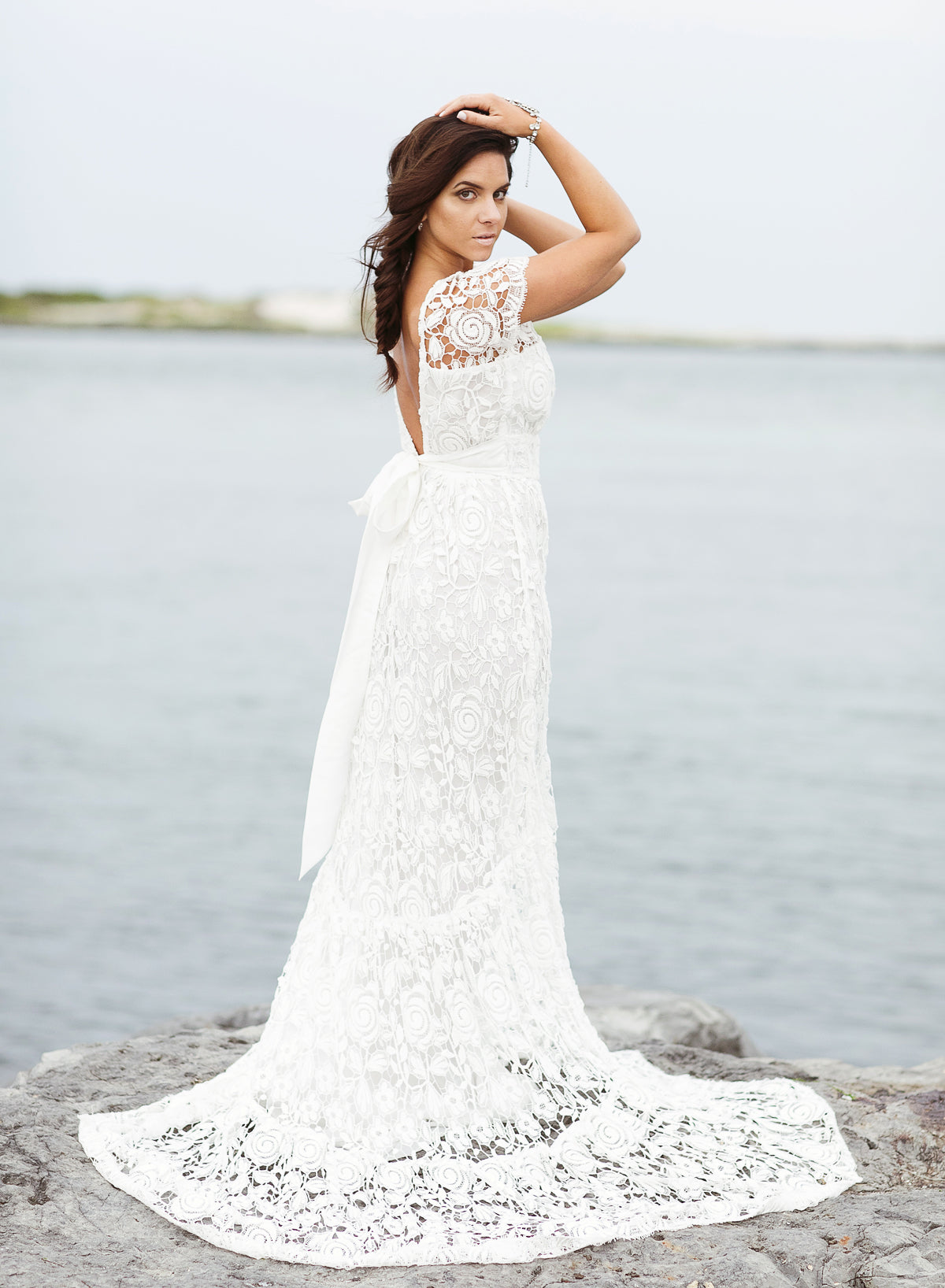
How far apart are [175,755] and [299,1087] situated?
649 centimetres

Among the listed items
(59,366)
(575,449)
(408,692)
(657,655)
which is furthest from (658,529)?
(59,366)

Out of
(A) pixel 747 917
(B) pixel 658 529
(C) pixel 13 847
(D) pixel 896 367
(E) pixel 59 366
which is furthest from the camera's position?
(D) pixel 896 367

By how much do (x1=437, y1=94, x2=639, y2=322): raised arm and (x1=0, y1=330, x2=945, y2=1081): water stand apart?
402 centimetres

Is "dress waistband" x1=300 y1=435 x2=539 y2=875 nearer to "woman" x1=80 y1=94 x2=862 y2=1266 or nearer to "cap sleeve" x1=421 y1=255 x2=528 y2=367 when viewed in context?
"woman" x1=80 y1=94 x2=862 y2=1266

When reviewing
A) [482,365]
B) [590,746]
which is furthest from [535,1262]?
[590,746]

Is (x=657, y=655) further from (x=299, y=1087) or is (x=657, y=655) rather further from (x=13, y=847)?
(x=299, y=1087)

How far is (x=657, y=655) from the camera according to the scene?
43.1 feet

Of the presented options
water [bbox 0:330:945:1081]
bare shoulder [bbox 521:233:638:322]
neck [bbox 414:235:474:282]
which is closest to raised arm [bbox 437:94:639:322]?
bare shoulder [bbox 521:233:638:322]

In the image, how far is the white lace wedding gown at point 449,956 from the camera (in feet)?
10.9

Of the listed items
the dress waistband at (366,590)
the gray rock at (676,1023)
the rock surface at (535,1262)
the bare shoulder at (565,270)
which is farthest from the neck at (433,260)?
the gray rock at (676,1023)

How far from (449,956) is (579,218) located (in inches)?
69.2

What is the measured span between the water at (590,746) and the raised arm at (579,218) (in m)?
4.02

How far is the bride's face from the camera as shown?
3.26 m

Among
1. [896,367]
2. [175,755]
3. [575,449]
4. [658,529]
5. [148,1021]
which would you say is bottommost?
[148,1021]
